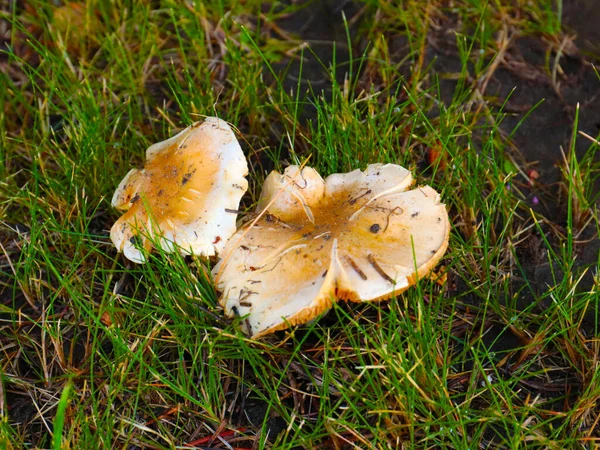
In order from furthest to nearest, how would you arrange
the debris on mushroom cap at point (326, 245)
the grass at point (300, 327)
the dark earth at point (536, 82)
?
the dark earth at point (536, 82), the grass at point (300, 327), the debris on mushroom cap at point (326, 245)

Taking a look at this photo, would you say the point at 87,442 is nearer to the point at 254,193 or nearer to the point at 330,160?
the point at 254,193

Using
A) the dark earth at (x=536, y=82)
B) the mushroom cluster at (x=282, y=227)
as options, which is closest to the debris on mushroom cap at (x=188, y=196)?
the mushroom cluster at (x=282, y=227)

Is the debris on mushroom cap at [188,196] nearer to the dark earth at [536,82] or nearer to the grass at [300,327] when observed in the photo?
the grass at [300,327]

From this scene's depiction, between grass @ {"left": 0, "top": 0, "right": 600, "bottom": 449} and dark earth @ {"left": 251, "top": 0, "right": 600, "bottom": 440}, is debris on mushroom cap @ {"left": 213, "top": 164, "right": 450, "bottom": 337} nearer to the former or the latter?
grass @ {"left": 0, "top": 0, "right": 600, "bottom": 449}

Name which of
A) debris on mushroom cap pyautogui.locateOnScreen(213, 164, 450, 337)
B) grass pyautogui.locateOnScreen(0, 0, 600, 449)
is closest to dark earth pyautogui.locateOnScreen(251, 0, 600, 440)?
grass pyautogui.locateOnScreen(0, 0, 600, 449)

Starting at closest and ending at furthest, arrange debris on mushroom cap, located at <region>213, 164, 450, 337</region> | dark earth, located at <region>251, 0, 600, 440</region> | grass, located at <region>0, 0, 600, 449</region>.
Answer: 1. debris on mushroom cap, located at <region>213, 164, 450, 337</region>
2. grass, located at <region>0, 0, 600, 449</region>
3. dark earth, located at <region>251, 0, 600, 440</region>

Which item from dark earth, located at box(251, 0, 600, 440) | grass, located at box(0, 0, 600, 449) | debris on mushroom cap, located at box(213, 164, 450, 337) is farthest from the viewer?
dark earth, located at box(251, 0, 600, 440)

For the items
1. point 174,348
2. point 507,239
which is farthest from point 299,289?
point 507,239
